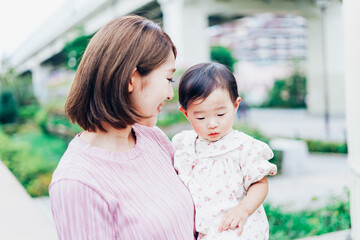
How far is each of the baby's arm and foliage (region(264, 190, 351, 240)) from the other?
268cm

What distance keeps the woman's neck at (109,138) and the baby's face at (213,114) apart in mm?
289

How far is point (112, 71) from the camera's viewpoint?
1.29m

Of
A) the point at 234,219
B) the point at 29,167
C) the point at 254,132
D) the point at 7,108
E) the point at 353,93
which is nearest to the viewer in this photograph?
the point at 234,219

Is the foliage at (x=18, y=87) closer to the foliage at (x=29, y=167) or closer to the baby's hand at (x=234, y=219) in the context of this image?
the foliage at (x=29, y=167)

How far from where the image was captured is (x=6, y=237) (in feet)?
10.3

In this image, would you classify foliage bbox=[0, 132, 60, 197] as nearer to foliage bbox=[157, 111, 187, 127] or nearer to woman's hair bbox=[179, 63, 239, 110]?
foliage bbox=[157, 111, 187, 127]

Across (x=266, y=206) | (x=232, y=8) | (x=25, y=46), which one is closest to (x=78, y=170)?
(x=266, y=206)

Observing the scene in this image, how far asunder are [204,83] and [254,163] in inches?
14.0

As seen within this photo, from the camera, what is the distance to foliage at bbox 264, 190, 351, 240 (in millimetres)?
4133

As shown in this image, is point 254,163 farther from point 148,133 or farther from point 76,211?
point 76,211

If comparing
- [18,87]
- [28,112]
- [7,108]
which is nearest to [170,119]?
[28,112]

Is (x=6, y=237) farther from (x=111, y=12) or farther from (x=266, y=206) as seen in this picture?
(x=111, y=12)

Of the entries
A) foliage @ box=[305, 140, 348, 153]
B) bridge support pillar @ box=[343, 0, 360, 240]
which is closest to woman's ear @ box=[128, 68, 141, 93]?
bridge support pillar @ box=[343, 0, 360, 240]

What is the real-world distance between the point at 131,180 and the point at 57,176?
251 mm
